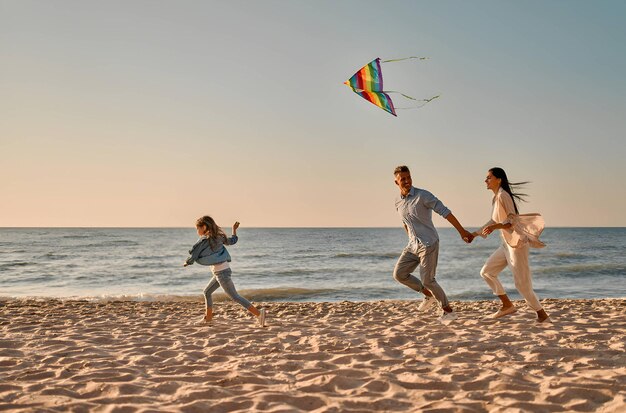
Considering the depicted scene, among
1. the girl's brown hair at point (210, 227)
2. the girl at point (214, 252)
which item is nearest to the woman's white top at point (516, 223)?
the girl at point (214, 252)

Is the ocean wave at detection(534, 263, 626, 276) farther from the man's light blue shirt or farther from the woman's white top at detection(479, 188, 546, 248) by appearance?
the man's light blue shirt

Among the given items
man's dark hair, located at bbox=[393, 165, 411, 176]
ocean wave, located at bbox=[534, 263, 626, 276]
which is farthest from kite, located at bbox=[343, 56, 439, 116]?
ocean wave, located at bbox=[534, 263, 626, 276]

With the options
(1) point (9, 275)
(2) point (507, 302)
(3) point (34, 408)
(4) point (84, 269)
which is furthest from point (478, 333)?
(4) point (84, 269)

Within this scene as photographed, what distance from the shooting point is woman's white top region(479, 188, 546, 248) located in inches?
255

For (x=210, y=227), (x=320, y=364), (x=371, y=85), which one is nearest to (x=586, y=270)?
(x=371, y=85)

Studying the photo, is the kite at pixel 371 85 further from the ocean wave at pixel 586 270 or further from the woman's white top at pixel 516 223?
the ocean wave at pixel 586 270

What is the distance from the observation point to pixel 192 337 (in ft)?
20.9

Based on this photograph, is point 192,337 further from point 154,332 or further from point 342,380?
point 342,380

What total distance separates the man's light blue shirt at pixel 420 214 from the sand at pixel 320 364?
1079 mm

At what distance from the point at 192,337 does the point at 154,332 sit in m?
0.68

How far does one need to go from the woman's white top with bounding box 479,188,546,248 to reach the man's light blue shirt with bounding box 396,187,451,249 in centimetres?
66

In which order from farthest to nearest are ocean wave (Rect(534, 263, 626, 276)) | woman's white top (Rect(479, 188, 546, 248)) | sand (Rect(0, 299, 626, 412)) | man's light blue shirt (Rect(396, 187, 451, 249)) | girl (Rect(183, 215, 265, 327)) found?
ocean wave (Rect(534, 263, 626, 276)) < girl (Rect(183, 215, 265, 327)) < man's light blue shirt (Rect(396, 187, 451, 249)) < woman's white top (Rect(479, 188, 546, 248)) < sand (Rect(0, 299, 626, 412))

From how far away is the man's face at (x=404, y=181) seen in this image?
6.86 meters

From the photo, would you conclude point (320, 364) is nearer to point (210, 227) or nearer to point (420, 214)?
point (420, 214)
